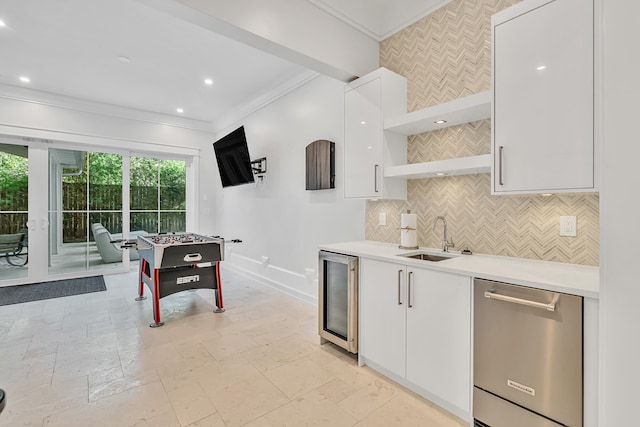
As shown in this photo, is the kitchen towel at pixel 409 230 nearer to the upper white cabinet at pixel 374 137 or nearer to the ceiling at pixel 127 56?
the upper white cabinet at pixel 374 137

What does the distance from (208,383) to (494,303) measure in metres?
1.88

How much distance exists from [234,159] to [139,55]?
170cm

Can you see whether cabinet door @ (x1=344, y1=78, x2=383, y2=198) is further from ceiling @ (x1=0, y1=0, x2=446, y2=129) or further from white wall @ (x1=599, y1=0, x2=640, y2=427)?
white wall @ (x1=599, y1=0, x2=640, y2=427)

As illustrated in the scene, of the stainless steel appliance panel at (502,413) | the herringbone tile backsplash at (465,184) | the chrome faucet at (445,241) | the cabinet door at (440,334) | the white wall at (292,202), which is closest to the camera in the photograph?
the stainless steel appliance panel at (502,413)

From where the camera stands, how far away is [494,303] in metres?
1.51

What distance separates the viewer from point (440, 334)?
175 centimetres

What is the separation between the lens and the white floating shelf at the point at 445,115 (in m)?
1.91

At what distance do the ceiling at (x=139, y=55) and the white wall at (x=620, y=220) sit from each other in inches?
66.6

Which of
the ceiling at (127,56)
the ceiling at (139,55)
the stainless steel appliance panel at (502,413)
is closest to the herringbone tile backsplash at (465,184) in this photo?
the ceiling at (139,55)

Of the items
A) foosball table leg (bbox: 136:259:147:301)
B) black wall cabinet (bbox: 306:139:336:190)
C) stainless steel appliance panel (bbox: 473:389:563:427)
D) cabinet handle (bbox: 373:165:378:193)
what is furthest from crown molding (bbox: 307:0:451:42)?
foosball table leg (bbox: 136:259:147:301)

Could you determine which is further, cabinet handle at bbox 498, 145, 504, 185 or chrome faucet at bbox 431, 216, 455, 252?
chrome faucet at bbox 431, 216, 455, 252

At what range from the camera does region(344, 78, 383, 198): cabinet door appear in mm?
2467

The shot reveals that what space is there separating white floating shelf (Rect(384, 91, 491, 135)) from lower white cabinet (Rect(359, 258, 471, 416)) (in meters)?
1.09

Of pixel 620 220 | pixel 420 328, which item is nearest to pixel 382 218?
pixel 420 328
